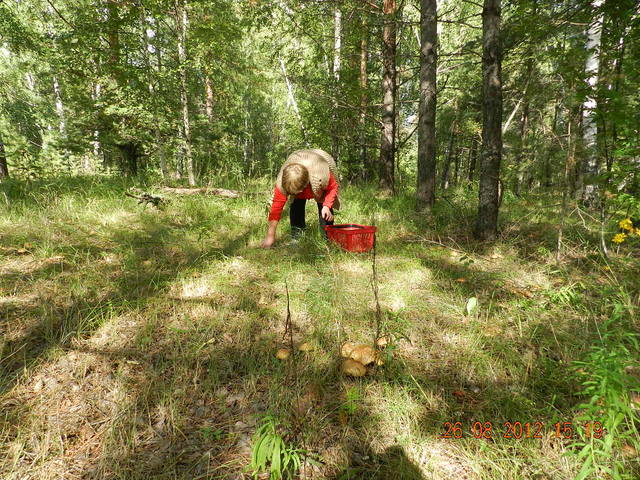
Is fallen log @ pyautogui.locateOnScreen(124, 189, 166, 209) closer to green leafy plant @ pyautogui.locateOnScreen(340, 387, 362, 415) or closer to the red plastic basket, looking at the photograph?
the red plastic basket

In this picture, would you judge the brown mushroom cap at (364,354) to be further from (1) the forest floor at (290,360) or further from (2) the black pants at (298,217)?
(2) the black pants at (298,217)

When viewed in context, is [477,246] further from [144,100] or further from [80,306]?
[144,100]

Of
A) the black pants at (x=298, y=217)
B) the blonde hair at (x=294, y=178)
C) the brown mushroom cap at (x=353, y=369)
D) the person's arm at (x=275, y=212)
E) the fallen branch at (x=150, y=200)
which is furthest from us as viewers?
the fallen branch at (x=150, y=200)

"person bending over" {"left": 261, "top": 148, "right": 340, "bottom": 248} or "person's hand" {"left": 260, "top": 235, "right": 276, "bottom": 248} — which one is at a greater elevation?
"person bending over" {"left": 261, "top": 148, "right": 340, "bottom": 248}

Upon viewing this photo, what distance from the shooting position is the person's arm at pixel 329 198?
345 cm

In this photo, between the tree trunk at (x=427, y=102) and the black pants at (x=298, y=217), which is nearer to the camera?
the black pants at (x=298, y=217)

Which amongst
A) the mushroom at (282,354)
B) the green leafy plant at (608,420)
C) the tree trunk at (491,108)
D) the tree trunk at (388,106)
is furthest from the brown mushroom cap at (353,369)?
the tree trunk at (388,106)

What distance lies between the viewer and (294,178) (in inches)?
128

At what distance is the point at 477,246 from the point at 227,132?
11144 mm

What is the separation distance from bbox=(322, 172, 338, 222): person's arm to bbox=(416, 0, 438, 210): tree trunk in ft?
7.43
